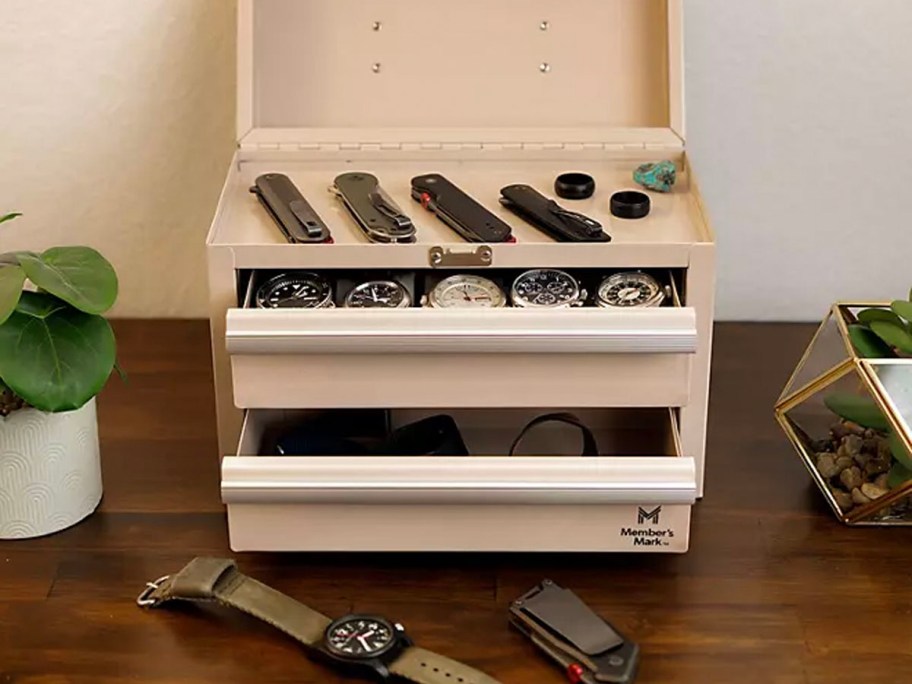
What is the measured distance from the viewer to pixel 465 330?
2.97 ft

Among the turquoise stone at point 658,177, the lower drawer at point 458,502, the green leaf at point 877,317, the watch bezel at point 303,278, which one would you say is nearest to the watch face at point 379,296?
the watch bezel at point 303,278

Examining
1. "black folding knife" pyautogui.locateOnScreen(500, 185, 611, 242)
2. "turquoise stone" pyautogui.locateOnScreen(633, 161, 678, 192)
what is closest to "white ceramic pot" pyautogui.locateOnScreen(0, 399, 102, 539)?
"black folding knife" pyautogui.locateOnScreen(500, 185, 611, 242)

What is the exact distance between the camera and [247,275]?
3.22 ft

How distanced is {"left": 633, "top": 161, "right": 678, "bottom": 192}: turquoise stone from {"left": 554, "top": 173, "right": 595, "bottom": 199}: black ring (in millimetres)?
39

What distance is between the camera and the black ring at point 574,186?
3.43ft

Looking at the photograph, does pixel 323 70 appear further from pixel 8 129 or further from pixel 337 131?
pixel 8 129

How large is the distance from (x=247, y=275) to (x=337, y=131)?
0.62ft

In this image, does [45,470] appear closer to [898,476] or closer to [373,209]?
[373,209]

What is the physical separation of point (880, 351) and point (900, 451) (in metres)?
0.08

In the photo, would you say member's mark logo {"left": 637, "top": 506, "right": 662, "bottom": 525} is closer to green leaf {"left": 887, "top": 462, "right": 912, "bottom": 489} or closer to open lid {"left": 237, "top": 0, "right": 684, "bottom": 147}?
green leaf {"left": 887, "top": 462, "right": 912, "bottom": 489}

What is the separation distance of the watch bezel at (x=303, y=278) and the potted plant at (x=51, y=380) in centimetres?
10

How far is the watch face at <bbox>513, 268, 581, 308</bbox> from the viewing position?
3.14 feet

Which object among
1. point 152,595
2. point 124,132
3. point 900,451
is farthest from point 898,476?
point 124,132

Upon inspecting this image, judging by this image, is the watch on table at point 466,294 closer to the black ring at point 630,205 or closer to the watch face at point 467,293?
the watch face at point 467,293
